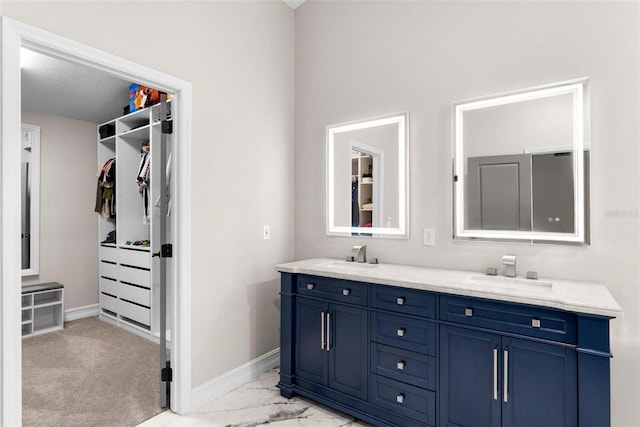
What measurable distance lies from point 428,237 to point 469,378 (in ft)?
3.00

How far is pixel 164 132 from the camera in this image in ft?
7.43

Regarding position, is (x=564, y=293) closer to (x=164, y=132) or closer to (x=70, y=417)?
(x=164, y=132)

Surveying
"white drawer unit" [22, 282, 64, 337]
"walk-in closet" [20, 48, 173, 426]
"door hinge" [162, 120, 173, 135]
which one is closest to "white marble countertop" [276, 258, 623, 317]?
"door hinge" [162, 120, 173, 135]

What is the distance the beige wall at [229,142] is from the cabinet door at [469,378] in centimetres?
149

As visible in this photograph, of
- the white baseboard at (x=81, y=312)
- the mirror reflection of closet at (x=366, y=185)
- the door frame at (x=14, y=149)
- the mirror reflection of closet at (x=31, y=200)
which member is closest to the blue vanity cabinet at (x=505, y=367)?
the mirror reflection of closet at (x=366, y=185)

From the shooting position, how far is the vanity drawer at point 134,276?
3.60 meters

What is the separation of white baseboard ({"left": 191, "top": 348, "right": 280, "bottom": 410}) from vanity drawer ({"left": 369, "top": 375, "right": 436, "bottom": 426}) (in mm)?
1050

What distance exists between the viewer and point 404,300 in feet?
6.37

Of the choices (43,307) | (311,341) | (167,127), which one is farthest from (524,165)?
(43,307)

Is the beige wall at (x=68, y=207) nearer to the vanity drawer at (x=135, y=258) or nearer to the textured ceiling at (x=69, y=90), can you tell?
the textured ceiling at (x=69, y=90)

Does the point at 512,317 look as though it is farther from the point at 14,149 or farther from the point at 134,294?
the point at 134,294

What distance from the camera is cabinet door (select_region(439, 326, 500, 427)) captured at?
1.67 m

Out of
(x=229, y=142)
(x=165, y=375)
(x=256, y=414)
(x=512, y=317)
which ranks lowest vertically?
(x=256, y=414)

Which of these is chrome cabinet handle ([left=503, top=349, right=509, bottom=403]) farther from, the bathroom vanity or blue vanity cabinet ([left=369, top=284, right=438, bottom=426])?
blue vanity cabinet ([left=369, top=284, right=438, bottom=426])
